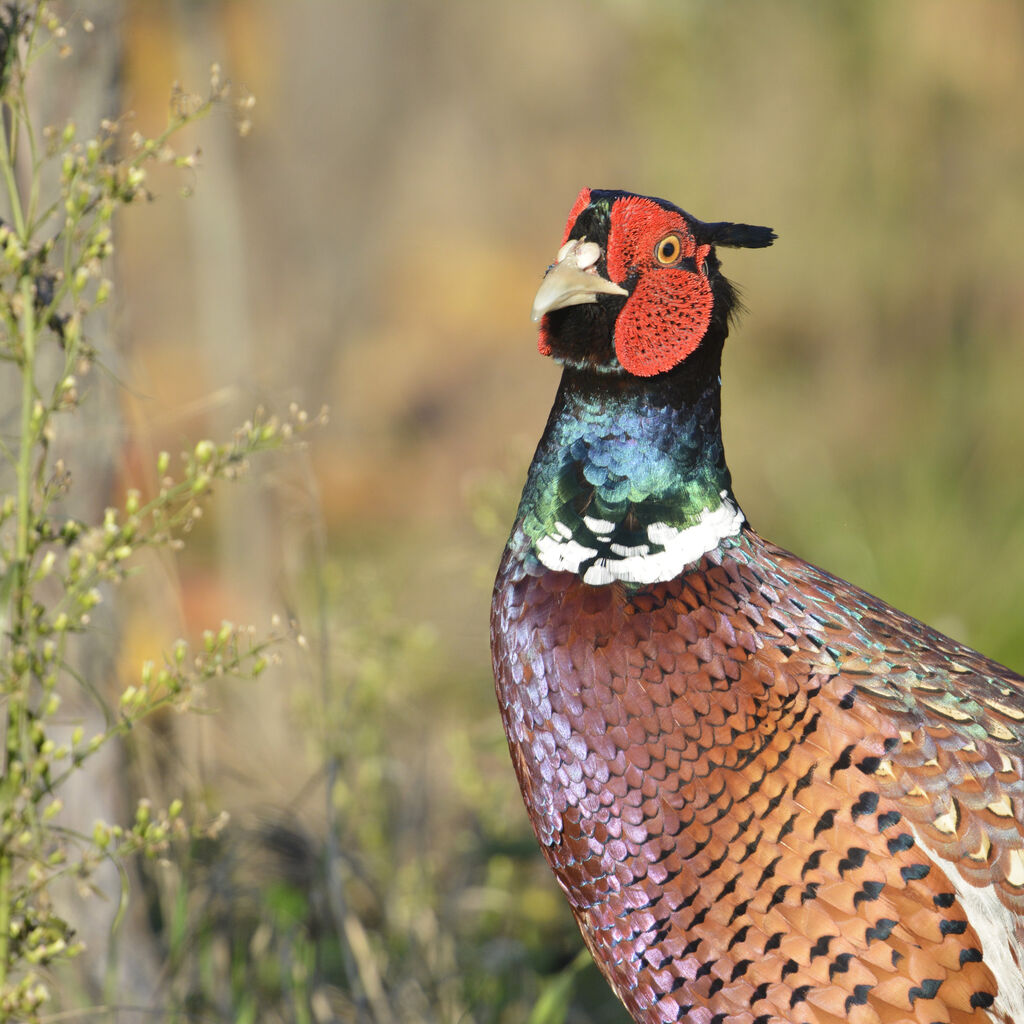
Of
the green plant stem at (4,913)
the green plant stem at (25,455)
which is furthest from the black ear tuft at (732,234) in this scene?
the green plant stem at (4,913)

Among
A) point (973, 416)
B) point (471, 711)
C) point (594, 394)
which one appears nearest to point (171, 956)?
point (594, 394)

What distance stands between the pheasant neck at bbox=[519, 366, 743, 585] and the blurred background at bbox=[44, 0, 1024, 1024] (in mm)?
657

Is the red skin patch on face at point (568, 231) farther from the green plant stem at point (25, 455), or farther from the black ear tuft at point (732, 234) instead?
the green plant stem at point (25, 455)

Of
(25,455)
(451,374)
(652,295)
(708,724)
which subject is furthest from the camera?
(451,374)

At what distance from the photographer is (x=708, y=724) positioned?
1.89 metres

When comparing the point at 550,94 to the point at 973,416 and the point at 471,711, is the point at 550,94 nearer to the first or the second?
the point at 973,416

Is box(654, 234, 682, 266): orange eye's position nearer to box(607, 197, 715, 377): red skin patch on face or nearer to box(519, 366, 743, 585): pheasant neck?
box(607, 197, 715, 377): red skin patch on face

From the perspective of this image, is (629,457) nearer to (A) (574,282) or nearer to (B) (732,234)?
(A) (574,282)

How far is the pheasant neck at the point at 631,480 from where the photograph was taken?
2.00m

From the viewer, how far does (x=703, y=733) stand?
188cm

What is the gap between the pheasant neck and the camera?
6.57 feet

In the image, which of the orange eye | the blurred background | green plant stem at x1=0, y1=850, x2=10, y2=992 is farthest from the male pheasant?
green plant stem at x1=0, y1=850, x2=10, y2=992

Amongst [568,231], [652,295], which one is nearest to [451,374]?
[568,231]

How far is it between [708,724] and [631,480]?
431 millimetres
